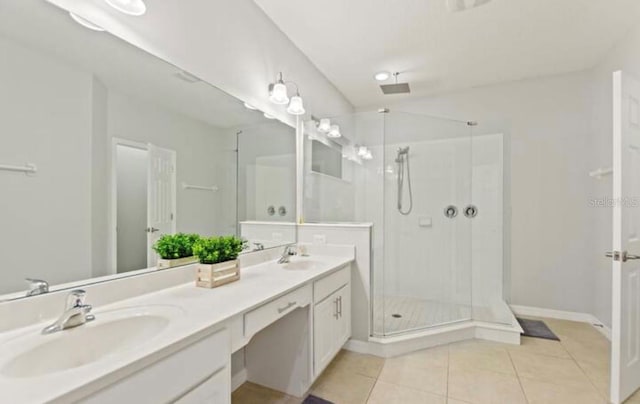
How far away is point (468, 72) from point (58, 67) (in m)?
3.43

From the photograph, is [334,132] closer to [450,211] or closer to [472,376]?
[450,211]

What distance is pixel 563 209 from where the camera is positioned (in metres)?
3.18

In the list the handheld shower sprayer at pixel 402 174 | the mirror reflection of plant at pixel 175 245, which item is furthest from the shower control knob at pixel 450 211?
the mirror reflection of plant at pixel 175 245

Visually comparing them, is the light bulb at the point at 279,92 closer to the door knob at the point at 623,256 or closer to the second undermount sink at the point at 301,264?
the second undermount sink at the point at 301,264

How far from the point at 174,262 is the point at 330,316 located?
1097 millimetres

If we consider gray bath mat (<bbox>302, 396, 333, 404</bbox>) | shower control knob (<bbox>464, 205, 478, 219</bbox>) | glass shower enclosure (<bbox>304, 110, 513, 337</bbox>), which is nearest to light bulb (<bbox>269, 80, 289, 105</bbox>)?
glass shower enclosure (<bbox>304, 110, 513, 337</bbox>)

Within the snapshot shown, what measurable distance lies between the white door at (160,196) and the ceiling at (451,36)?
143 centimetres

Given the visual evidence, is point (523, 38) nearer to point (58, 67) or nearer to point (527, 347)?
point (527, 347)

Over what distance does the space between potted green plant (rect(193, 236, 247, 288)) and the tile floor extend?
0.87m

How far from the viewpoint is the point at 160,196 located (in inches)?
59.0

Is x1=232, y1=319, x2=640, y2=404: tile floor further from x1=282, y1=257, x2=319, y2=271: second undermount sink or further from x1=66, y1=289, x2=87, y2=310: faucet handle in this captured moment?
x1=66, y1=289, x2=87, y2=310: faucet handle

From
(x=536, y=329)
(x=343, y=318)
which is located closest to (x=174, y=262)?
(x=343, y=318)

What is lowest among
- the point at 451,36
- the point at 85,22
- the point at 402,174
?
the point at 402,174

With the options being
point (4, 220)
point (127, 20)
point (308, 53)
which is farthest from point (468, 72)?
point (4, 220)
